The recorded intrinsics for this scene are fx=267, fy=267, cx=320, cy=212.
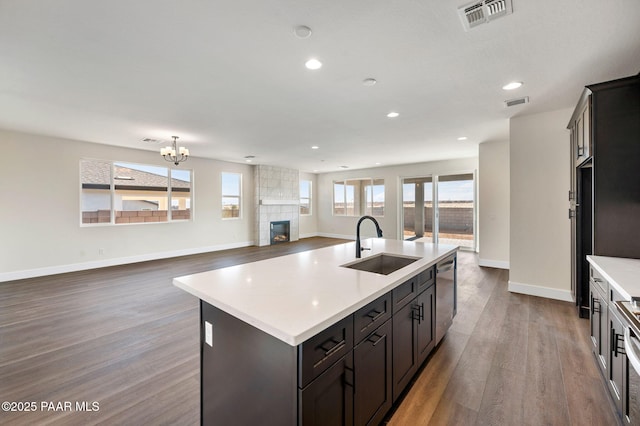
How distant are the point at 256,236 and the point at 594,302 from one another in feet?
25.8

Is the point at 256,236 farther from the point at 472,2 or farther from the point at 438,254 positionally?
the point at 472,2

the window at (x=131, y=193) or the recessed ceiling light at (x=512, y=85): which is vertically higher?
the recessed ceiling light at (x=512, y=85)

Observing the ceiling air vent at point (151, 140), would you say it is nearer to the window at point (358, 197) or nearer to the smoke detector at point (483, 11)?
the smoke detector at point (483, 11)

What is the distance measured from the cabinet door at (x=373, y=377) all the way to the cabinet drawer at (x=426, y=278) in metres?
0.56

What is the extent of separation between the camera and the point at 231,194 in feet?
27.3

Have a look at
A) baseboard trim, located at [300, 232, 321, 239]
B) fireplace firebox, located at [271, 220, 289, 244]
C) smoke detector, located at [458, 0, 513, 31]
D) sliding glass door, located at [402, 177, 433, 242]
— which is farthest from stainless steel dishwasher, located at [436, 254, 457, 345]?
baseboard trim, located at [300, 232, 321, 239]

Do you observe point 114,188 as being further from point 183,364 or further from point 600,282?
point 600,282

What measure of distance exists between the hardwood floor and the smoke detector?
8.67 ft

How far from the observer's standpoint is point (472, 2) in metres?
1.70

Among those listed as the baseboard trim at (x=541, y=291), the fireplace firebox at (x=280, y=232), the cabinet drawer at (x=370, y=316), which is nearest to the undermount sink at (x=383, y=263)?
the cabinet drawer at (x=370, y=316)

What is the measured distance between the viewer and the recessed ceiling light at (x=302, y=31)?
1.93m

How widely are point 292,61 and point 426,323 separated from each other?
253 cm

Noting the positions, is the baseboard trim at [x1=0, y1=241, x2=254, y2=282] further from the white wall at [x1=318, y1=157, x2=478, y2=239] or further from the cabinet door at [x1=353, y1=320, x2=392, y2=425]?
the cabinet door at [x1=353, y1=320, x2=392, y2=425]

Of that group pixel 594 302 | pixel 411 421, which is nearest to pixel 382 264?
pixel 411 421
